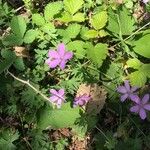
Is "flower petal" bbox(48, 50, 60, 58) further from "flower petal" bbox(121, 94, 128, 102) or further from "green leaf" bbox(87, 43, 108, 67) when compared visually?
"flower petal" bbox(121, 94, 128, 102)

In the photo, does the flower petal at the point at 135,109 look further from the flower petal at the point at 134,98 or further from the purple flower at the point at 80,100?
the purple flower at the point at 80,100

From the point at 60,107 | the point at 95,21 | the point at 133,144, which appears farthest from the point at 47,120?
the point at 95,21

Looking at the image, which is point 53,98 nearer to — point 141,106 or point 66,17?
point 141,106

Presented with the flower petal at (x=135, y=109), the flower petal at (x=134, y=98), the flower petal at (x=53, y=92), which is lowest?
the flower petal at (x=135, y=109)

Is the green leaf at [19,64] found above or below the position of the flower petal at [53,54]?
below

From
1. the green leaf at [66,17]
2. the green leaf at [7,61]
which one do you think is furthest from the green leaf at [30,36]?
the green leaf at [66,17]

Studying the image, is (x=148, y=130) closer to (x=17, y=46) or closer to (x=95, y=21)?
(x=95, y=21)

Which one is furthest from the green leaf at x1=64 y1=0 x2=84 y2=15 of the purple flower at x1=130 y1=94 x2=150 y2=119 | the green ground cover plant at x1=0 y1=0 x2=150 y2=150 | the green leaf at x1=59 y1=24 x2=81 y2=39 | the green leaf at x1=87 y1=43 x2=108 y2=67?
the purple flower at x1=130 y1=94 x2=150 y2=119
